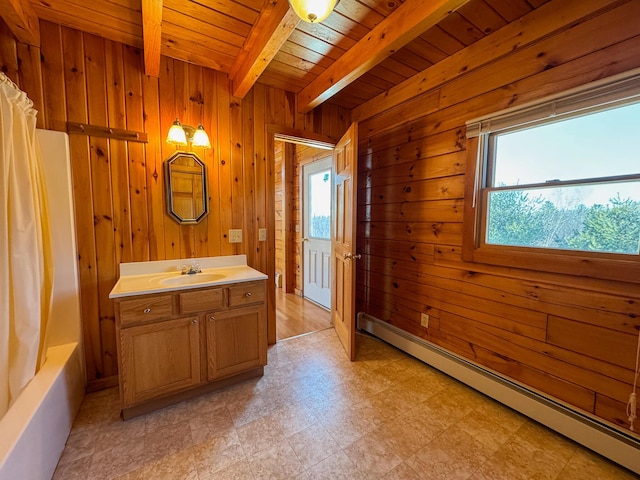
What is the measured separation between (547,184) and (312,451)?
2007 millimetres

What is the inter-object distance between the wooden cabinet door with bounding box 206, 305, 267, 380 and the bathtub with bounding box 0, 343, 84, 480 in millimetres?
751

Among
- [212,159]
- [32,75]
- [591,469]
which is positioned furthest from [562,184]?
[32,75]

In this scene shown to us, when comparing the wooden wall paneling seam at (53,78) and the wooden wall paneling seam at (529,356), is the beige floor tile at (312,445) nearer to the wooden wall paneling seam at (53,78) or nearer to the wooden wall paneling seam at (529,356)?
the wooden wall paneling seam at (529,356)

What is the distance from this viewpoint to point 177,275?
81.1 inches

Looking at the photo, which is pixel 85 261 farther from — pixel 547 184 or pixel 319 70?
pixel 547 184

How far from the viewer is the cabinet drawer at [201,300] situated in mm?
1750

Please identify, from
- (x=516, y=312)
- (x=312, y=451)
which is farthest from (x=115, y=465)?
(x=516, y=312)

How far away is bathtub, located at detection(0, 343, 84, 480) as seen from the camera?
1.04 m

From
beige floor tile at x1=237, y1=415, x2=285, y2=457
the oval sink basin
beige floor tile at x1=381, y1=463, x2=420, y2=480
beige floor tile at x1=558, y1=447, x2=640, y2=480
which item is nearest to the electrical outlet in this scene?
the oval sink basin

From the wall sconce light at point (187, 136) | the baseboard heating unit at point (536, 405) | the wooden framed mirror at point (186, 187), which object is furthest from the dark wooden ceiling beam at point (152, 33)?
A: the baseboard heating unit at point (536, 405)

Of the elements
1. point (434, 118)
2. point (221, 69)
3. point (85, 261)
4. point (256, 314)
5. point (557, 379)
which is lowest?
point (557, 379)

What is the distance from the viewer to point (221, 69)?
2227 millimetres

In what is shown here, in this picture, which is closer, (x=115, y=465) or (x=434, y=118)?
(x=115, y=465)

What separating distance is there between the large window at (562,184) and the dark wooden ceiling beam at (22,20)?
270 centimetres
